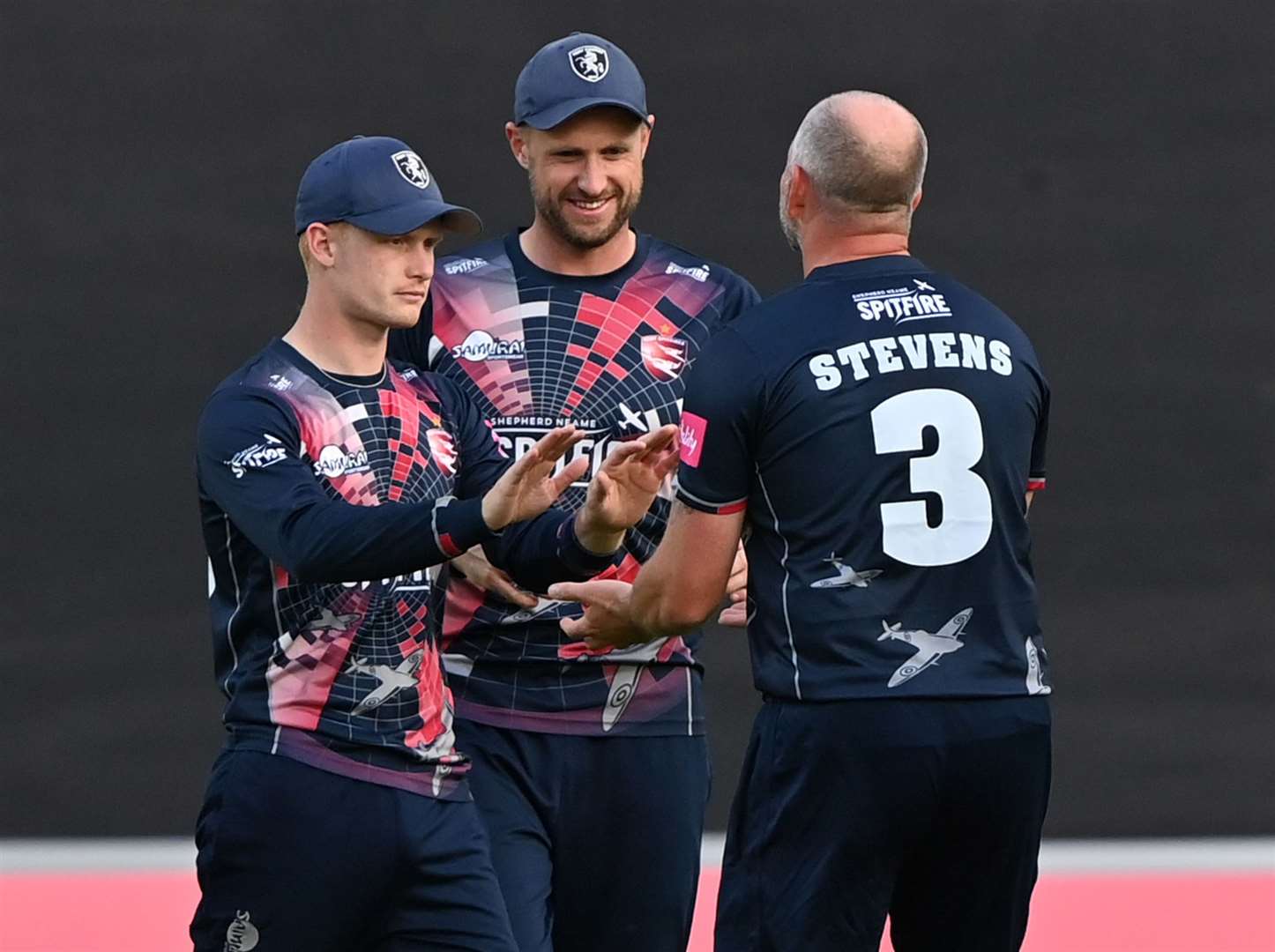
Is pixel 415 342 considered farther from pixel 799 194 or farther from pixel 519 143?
pixel 799 194

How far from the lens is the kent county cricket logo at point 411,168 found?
128 inches

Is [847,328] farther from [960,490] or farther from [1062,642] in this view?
[1062,642]

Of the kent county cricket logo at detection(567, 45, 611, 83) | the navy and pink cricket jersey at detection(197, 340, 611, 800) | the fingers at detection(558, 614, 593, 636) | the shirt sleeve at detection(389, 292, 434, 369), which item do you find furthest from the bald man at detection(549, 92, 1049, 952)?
the shirt sleeve at detection(389, 292, 434, 369)

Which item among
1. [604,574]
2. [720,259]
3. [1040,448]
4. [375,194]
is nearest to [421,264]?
[375,194]

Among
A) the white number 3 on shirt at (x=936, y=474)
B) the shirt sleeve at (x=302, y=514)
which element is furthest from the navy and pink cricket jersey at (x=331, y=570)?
the white number 3 on shirt at (x=936, y=474)

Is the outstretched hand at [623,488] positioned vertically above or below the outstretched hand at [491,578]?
above

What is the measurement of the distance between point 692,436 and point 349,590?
1.71 ft

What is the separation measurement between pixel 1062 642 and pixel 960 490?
11.0ft

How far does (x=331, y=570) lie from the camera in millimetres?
2877

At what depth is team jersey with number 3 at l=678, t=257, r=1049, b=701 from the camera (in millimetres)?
2895

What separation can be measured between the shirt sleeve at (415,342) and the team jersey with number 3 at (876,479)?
0.82m

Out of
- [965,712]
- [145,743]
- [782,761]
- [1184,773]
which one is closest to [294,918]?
[782,761]

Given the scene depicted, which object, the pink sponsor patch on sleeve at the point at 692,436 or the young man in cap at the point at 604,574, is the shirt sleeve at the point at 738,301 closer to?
the young man in cap at the point at 604,574

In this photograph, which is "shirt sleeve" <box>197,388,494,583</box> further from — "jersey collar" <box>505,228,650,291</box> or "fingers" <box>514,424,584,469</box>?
"jersey collar" <box>505,228,650,291</box>
